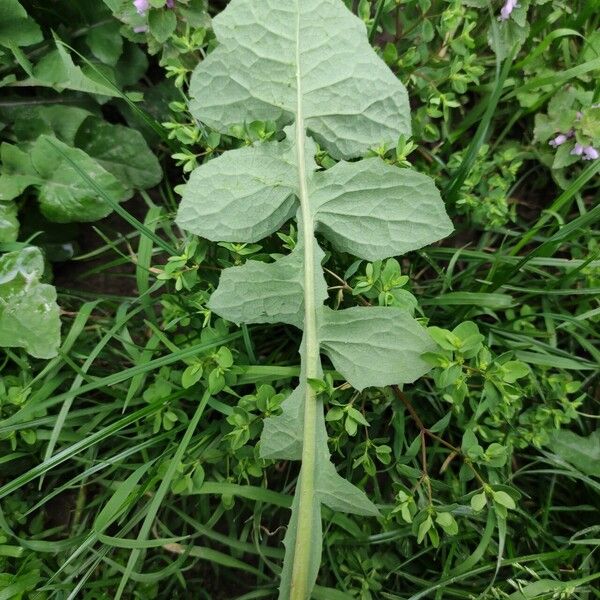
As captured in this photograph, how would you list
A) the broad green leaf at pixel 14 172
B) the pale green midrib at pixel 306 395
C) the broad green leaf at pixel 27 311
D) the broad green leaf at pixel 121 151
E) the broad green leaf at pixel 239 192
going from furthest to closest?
the broad green leaf at pixel 121 151 → the broad green leaf at pixel 14 172 → the broad green leaf at pixel 27 311 → the broad green leaf at pixel 239 192 → the pale green midrib at pixel 306 395

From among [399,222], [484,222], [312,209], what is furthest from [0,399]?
[484,222]

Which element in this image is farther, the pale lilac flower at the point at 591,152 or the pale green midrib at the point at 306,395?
the pale lilac flower at the point at 591,152

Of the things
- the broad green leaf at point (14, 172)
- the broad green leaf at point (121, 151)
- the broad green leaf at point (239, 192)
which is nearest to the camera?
the broad green leaf at point (239, 192)

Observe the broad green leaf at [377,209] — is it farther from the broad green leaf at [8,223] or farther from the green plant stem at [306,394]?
the broad green leaf at [8,223]

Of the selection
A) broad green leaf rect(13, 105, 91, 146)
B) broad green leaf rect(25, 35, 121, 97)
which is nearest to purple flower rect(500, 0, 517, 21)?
broad green leaf rect(25, 35, 121, 97)

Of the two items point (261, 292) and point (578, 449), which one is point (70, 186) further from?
point (578, 449)

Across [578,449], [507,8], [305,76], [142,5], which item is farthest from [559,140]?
[142,5]

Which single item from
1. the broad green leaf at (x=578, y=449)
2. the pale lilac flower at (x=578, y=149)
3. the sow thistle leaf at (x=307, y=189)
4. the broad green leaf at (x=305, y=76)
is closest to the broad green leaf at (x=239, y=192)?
the sow thistle leaf at (x=307, y=189)

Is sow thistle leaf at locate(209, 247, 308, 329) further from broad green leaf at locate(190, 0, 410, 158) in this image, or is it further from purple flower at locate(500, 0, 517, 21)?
purple flower at locate(500, 0, 517, 21)
